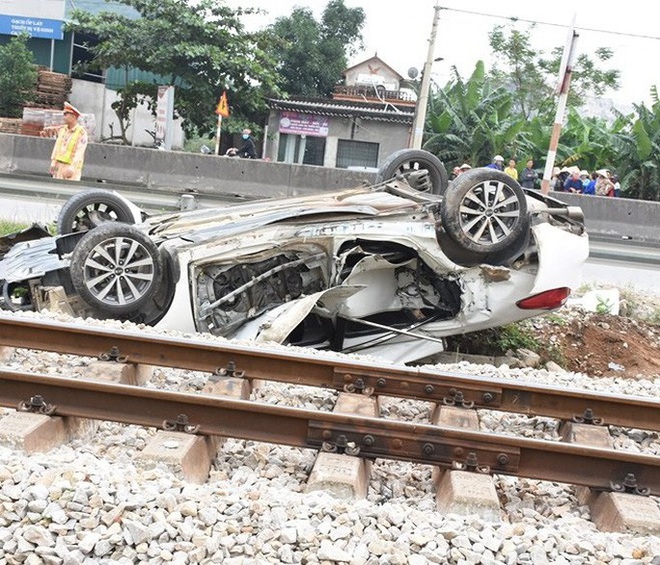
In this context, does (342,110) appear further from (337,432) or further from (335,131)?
(337,432)

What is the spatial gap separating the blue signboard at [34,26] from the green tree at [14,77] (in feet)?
13.0

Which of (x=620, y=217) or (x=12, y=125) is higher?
(x=620, y=217)

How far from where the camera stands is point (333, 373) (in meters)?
5.02

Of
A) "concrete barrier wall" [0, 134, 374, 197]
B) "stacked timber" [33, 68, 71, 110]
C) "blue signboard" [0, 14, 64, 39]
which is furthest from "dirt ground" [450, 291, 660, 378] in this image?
"blue signboard" [0, 14, 64, 39]

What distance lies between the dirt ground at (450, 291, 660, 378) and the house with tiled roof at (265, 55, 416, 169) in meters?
26.0

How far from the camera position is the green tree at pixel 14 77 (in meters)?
29.2

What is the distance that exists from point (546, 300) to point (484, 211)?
89cm

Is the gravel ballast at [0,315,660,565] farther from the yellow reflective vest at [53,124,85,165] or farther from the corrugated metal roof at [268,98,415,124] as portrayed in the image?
the corrugated metal roof at [268,98,415,124]

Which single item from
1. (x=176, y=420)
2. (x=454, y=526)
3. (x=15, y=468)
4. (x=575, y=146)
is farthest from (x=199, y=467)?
(x=575, y=146)

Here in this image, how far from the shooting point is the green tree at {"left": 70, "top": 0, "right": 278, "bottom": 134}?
2838 cm

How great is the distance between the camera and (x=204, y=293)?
6629 mm

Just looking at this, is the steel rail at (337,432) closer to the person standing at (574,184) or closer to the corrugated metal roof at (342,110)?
the person standing at (574,184)

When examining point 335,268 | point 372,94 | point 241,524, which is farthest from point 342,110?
point 241,524

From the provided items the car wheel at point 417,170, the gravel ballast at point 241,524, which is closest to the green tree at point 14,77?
the car wheel at point 417,170
